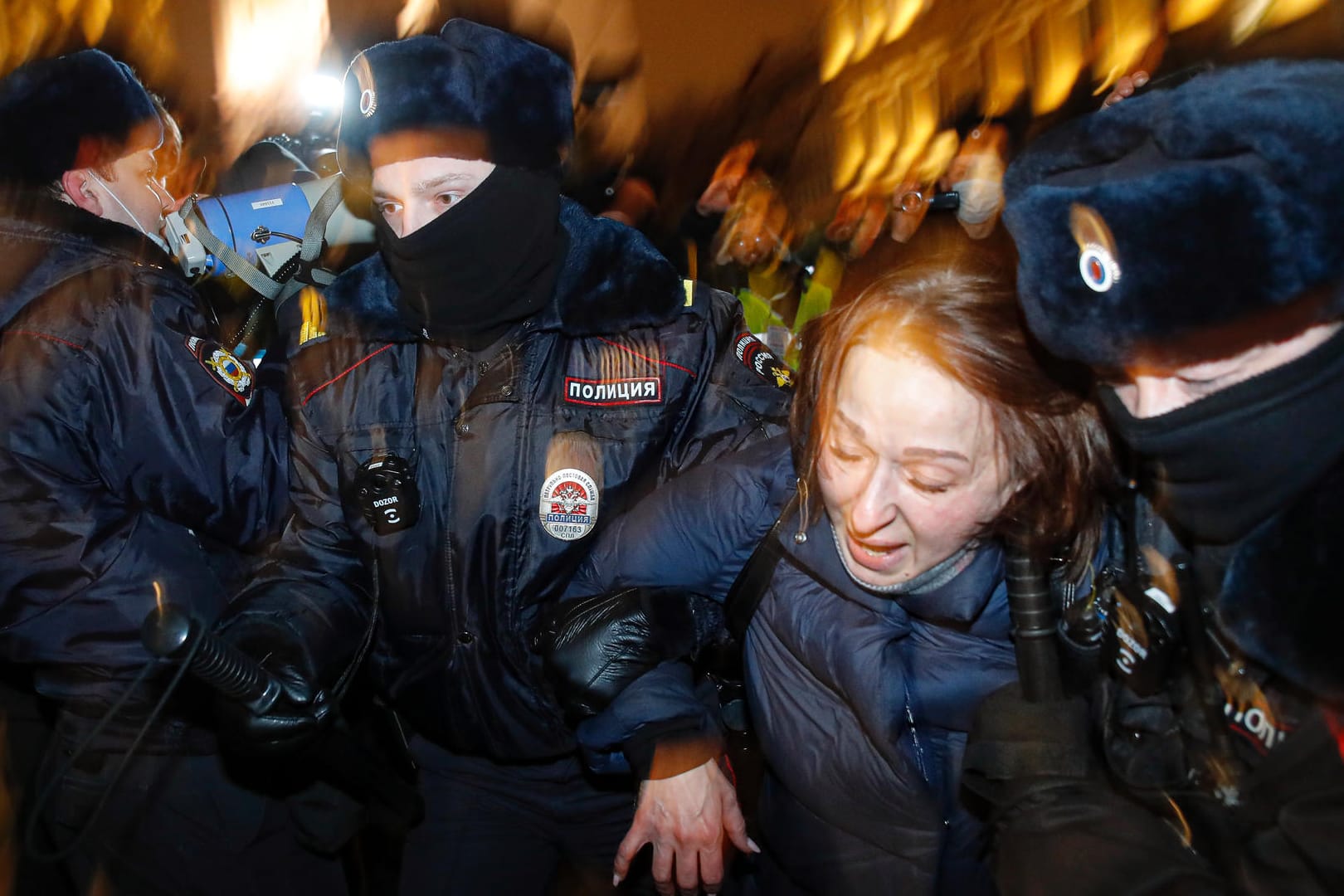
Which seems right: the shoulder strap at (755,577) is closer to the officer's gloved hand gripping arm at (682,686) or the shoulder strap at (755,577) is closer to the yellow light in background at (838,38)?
the officer's gloved hand gripping arm at (682,686)

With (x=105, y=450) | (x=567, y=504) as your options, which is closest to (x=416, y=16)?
(x=105, y=450)

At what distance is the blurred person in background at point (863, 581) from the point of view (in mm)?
1483

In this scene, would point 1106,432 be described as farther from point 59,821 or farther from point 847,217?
point 847,217

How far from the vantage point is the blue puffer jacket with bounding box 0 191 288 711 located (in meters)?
2.05

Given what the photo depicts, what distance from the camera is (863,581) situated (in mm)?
1621

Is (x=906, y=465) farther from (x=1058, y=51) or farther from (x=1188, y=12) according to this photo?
(x=1058, y=51)

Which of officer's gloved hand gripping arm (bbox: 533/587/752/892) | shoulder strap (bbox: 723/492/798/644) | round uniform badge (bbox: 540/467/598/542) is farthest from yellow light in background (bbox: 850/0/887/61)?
officer's gloved hand gripping arm (bbox: 533/587/752/892)

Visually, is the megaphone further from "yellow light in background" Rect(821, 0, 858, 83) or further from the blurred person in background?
"yellow light in background" Rect(821, 0, 858, 83)

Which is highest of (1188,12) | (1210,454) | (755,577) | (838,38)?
(838,38)

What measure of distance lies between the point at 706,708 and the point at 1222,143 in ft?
4.46

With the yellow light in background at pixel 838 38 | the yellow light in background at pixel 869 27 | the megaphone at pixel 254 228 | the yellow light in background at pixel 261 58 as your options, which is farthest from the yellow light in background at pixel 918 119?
the megaphone at pixel 254 228

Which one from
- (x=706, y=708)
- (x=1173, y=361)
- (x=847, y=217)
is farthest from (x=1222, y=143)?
(x=847, y=217)

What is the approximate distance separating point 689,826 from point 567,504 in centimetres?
70

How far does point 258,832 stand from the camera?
233 cm
